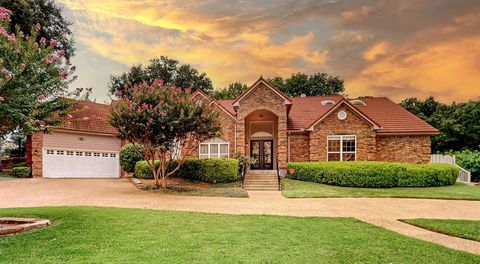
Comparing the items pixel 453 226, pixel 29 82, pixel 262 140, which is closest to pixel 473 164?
pixel 262 140

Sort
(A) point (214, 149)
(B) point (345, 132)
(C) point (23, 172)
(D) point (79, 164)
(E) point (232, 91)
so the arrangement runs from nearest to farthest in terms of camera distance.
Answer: (C) point (23, 172) → (B) point (345, 132) → (D) point (79, 164) → (A) point (214, 149) → (E) point (232, 91)

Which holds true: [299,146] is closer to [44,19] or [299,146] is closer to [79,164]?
[79,164]

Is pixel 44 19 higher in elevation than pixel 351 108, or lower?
higher

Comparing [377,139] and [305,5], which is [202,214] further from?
[377,139]

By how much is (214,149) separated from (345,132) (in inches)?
381

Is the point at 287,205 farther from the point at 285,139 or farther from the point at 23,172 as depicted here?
the point at 23,172

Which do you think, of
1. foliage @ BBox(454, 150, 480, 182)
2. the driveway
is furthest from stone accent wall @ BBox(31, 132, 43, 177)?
foliage @ BBox(454, 150, 480, 182)

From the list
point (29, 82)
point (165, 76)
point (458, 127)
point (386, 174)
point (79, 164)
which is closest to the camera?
point (29, 82)

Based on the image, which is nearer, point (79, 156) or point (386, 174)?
point (386, 174)

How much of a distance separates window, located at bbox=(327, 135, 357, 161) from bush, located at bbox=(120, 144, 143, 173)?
14.1 m

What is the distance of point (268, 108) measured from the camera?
76.7ft

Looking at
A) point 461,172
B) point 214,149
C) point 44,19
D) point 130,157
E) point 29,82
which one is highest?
point 44,19

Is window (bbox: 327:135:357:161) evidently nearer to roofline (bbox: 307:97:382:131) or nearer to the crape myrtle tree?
roofline (bbox: 307:97:382:131)

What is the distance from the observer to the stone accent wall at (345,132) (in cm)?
2271
